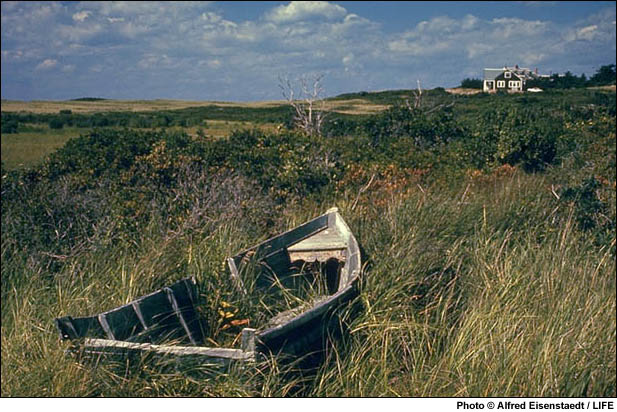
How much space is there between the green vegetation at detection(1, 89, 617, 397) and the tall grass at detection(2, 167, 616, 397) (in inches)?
0.8

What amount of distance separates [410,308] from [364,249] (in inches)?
52.4

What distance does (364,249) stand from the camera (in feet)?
23.7

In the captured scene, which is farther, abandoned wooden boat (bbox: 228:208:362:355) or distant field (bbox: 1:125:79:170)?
distant field (bbox: 1:125:79:170)

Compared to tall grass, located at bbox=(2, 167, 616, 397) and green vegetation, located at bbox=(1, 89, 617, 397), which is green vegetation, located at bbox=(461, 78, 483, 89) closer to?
green vegetation, located at bbox=(1, 89, 617, 397)

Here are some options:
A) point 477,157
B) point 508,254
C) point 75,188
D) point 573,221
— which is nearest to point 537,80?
point 477,157

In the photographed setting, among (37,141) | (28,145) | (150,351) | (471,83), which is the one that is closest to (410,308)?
(150,351)

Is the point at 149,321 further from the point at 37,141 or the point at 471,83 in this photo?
the point at 37,141

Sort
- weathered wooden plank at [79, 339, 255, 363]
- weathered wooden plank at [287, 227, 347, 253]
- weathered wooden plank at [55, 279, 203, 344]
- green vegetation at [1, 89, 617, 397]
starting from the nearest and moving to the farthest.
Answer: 1. weathered wooden plank at [79, 339, 255, 363]
2. green vegetation at [1, 89, 617, 397]
3. weathered wooden plank at [55, 279, 203, 344]
4. weathered wooden plank at [287, 227, 347, 253]

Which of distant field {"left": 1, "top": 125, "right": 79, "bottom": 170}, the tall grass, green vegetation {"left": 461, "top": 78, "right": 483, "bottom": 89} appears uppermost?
green vegetation {"left": 461, "top": 78, "right": 483, "bottom": 89}

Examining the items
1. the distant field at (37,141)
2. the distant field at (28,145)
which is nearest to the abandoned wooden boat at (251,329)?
the distant field at (37,141)

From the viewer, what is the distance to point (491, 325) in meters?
5.56

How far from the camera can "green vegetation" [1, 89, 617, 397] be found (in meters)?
4.89

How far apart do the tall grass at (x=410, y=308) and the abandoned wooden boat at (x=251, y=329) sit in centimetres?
15

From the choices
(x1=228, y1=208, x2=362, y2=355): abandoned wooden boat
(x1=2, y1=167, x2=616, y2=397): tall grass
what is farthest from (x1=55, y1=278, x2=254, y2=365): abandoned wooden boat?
(x1=228, y1=208, x2=362, y2=355): abandoned wooden boat
